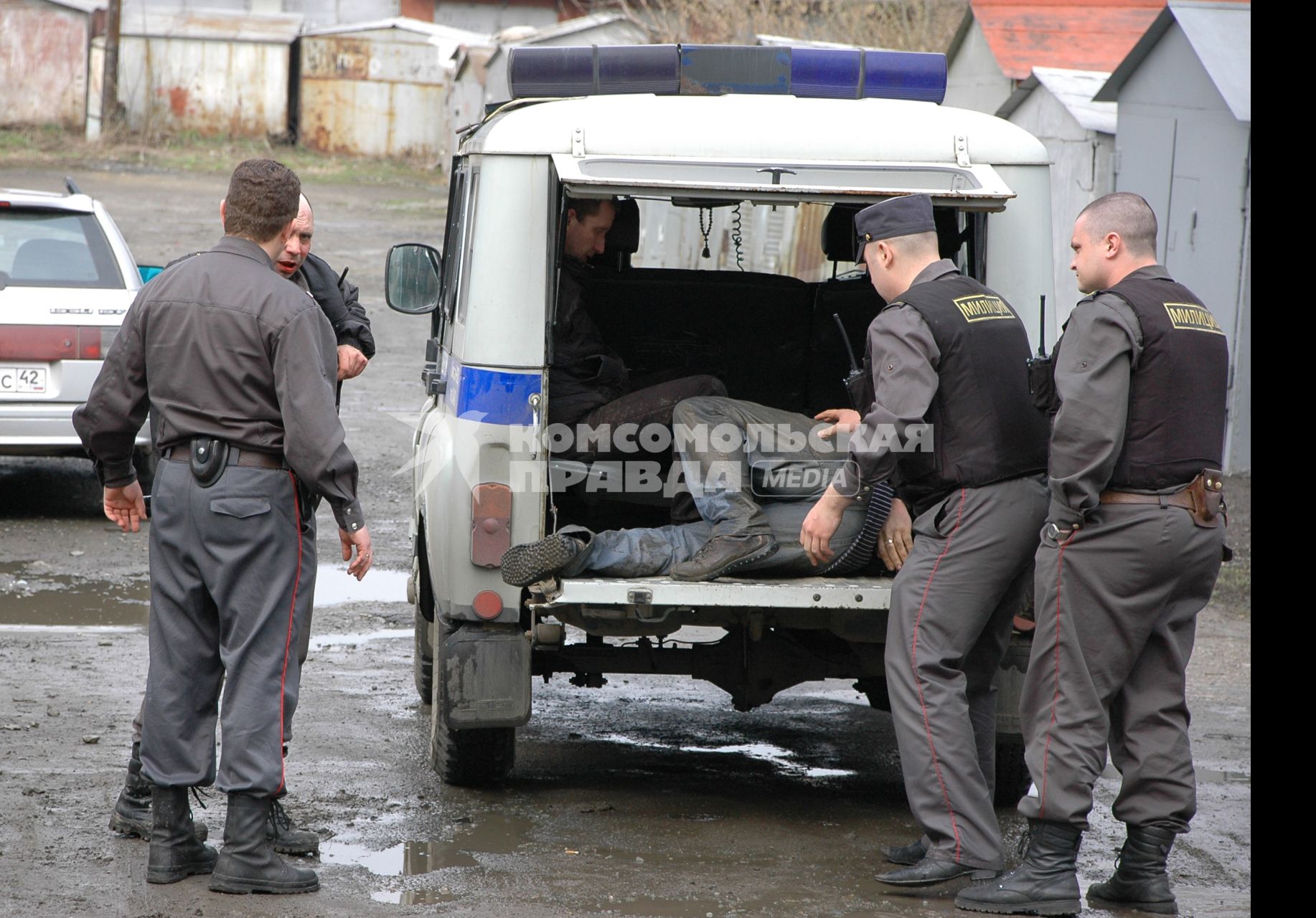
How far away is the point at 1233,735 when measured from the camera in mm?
6172

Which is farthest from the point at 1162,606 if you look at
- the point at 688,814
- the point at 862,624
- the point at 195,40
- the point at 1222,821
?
the point at 195,40

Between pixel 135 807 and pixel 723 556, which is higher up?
pixel 723 556

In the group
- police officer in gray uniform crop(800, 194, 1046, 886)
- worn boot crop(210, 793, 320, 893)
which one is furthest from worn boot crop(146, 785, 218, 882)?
police officer in gray uniform crop(800, 194, 1046, 886)

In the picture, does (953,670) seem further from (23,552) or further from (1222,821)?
(23,552)

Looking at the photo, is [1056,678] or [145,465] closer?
[1056,678]

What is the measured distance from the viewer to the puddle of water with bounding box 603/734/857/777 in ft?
18.5

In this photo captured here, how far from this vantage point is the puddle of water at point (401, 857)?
4383 millimetres

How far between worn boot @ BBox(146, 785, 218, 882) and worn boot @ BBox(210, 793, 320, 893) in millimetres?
115

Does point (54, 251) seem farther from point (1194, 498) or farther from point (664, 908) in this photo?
point (1194, 498)

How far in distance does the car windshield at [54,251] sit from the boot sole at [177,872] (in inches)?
208

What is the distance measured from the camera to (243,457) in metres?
4.13

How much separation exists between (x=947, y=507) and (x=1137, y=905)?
46.7 inches

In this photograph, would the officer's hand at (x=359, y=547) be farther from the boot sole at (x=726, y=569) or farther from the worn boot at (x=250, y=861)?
the boot sole at (x=726, y=569)

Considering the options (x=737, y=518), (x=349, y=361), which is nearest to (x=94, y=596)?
(x=349, y=361)
